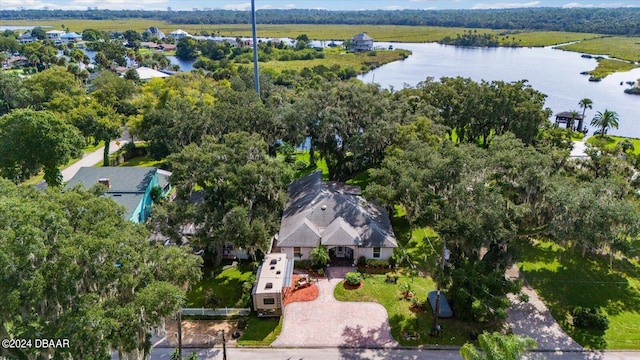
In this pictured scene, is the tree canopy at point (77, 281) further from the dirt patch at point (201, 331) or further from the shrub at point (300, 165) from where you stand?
the shrub at point (300, 165)

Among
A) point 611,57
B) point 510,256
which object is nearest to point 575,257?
point 510,256

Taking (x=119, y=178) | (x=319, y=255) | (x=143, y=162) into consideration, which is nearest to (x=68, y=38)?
(x=143, y=162)

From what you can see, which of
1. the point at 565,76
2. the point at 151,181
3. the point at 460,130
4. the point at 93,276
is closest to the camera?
the point at 93,276

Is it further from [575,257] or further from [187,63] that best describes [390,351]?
[187,63]

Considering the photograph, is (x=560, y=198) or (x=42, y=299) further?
(x=560, y=198)

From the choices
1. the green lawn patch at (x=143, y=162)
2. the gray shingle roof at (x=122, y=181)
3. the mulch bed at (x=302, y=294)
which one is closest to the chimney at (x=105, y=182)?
the gray shingle roof at (x=122, y=181)

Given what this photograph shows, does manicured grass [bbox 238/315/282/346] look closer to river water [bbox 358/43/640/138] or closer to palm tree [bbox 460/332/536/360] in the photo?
palm tree [bbox 460/332/536/360]
